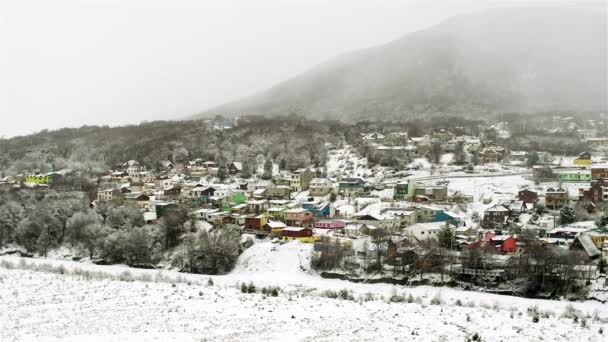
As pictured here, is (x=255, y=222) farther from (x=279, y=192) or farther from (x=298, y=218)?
(x=279, y=192)

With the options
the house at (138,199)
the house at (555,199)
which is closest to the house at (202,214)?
the house at (138,199)

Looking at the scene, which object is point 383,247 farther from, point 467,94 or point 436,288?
point 467,94

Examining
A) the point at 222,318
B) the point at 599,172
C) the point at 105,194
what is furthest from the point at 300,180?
the point at 222,318


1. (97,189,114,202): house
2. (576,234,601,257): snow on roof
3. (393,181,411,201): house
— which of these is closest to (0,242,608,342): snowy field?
(576,234,601,257): snow on roof

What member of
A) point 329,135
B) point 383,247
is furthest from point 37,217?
point 329,135

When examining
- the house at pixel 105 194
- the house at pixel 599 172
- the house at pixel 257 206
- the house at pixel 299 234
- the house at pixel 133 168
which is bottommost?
the house at pixel 299 234

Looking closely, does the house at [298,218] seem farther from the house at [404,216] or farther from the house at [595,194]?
the house at [595,194]
